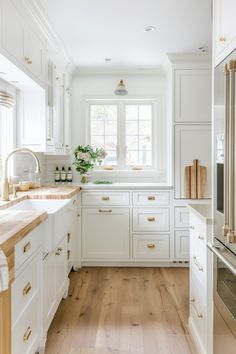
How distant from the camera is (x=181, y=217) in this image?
3.90m

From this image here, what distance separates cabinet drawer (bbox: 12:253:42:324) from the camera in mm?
1549

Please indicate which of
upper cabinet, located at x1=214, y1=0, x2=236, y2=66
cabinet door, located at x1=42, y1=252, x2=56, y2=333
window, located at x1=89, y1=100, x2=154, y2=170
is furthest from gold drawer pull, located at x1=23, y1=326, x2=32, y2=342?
window, located at x1=89, y1=100, x2=154, y2=170

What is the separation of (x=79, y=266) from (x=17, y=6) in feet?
8.95

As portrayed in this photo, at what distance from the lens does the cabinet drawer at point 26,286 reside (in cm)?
155

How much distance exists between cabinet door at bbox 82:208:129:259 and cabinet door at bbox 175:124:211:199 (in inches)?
28.4

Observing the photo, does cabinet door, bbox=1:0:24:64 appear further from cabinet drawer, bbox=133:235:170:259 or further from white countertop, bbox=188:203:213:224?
cabinet drawer, bbox=133:235:170:259

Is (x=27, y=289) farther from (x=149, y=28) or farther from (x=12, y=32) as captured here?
(x=149, y=28)

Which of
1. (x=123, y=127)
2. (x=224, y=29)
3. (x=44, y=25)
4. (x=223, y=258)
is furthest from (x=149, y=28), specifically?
(x=223, y=258)

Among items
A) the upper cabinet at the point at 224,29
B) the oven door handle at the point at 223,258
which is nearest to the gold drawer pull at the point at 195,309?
the oven door handle at the point at 223,258

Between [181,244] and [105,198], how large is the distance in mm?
1032

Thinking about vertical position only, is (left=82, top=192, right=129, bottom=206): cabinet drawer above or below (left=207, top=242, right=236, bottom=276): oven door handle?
above

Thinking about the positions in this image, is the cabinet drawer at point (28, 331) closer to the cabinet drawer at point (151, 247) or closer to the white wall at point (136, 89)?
the cabinet drawer at point (151, 247)

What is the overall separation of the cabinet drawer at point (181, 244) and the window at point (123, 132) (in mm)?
1069

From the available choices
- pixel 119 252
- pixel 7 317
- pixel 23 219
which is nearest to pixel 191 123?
pixel 119 252
